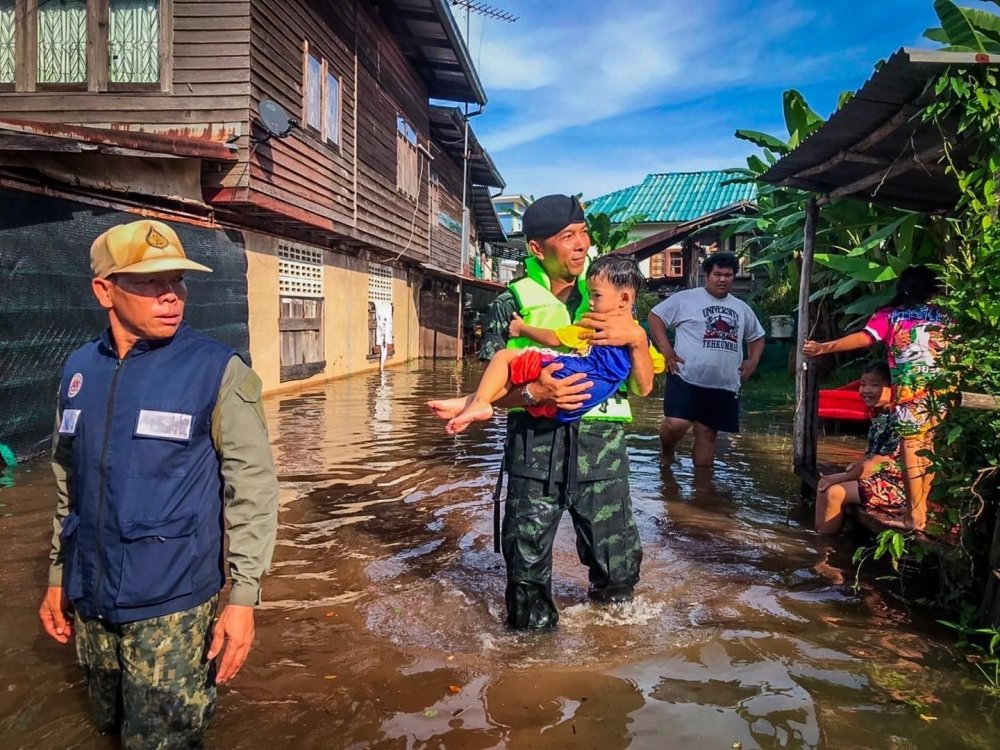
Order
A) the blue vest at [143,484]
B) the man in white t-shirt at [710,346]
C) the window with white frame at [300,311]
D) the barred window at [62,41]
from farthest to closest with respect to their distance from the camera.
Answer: the window with white frame at [300,311], the barred window at [62,41], the man in white t-shirt at [710,346], the blue vest at [143,484]

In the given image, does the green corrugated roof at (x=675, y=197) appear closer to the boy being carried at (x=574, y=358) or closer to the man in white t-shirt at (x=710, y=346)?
the man in white t-shirt at (x=710, y=346)

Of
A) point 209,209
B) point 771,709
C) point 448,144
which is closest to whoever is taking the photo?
point 771,709

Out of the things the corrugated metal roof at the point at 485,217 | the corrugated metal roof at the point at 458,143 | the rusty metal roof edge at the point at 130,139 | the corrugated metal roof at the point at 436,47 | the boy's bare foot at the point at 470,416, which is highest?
the corrugated metal roof at the point at 436,47

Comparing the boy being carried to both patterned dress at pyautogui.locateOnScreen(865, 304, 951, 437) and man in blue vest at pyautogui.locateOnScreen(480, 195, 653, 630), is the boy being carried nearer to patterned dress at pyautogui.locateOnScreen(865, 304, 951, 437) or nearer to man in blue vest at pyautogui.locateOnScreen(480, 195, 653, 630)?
man in blue vest at pyautogui.locateOnScreen(480, 195, 653, 630)

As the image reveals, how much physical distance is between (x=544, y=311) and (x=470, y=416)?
2.30 feet

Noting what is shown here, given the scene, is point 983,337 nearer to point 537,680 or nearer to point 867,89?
point 867,89

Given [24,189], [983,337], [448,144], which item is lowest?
[983,337]

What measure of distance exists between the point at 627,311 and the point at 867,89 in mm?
2150

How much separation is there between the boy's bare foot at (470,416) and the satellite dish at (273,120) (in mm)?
9199

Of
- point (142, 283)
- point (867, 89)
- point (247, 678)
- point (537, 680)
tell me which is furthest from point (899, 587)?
point (142, 283)

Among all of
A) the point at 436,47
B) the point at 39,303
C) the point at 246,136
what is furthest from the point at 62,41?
the point at 436,47

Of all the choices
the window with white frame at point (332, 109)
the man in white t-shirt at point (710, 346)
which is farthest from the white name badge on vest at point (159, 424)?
the window with white frame at point (332, 109)

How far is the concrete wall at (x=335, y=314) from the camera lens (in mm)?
12039

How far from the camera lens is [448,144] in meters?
24.8
